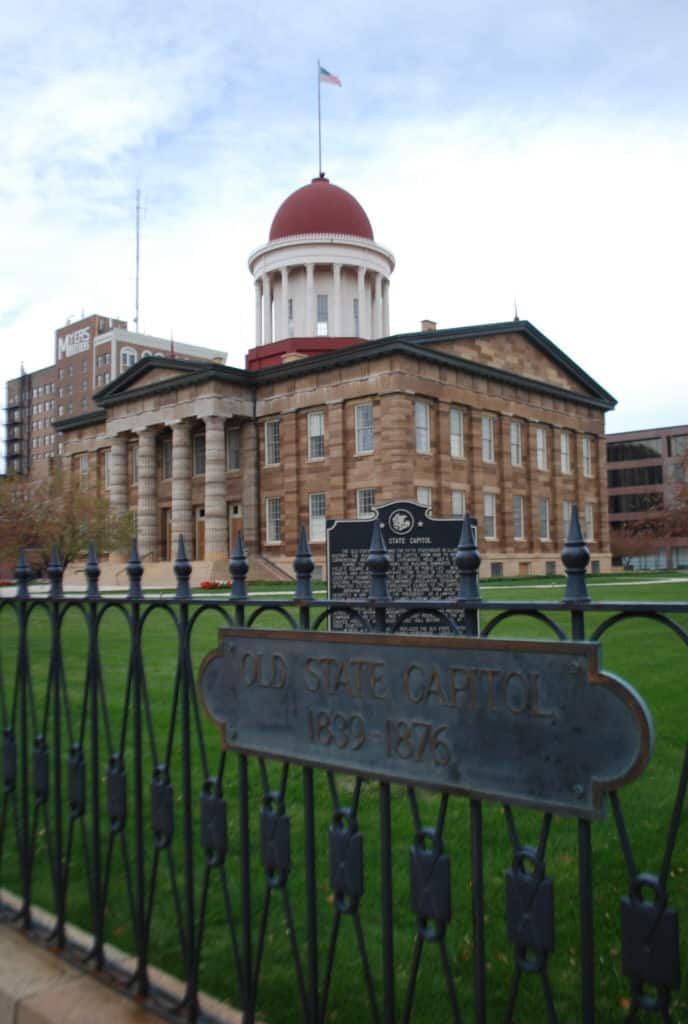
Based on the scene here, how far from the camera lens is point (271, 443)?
4538 cm

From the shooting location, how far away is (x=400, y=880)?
14.8 ft

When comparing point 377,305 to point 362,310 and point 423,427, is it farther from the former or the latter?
point 423,427

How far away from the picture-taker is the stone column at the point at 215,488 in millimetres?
44281

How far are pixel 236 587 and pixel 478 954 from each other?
140 centimetres

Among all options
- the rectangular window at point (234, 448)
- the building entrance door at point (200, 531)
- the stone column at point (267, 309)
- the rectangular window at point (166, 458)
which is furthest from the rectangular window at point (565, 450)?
the rectangular window at point (166, 458)

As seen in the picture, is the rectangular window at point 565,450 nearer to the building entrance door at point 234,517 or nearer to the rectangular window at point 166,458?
the building entrance door at point 234,517

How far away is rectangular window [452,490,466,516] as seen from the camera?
140 feet

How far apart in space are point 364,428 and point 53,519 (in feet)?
59.6

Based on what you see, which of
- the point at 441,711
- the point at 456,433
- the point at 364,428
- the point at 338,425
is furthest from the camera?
the point at 456,433

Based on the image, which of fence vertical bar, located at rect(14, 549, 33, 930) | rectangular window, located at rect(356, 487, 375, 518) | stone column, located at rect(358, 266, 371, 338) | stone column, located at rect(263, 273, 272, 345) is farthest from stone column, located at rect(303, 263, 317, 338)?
fence vertical bar, located at rect(14, 549, 33, 930)

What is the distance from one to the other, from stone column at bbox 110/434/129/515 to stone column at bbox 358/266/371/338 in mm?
16901

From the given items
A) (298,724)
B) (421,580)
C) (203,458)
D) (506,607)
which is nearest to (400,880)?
(298,724)

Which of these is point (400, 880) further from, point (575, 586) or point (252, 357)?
point (252, 357)

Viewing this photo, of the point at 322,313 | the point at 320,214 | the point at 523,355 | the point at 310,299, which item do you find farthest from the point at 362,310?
the point at 523,355
